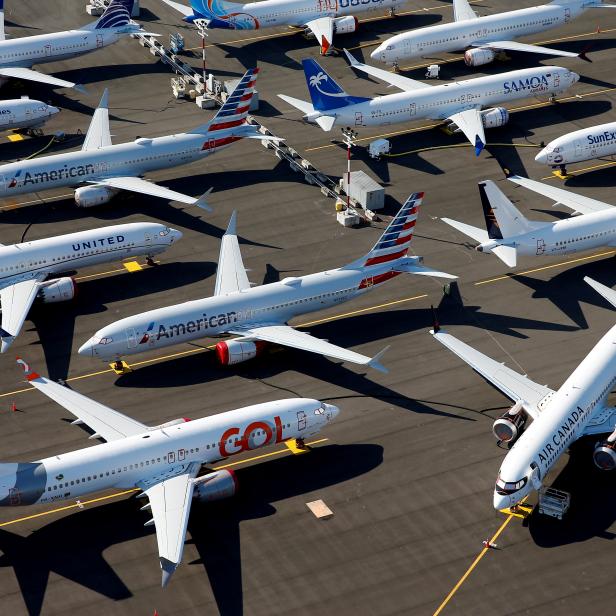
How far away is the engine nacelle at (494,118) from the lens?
118812 mm

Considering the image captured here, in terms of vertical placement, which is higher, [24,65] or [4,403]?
[24,65]

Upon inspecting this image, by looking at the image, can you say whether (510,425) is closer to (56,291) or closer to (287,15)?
(56,291)

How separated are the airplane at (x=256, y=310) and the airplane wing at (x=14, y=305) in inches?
232

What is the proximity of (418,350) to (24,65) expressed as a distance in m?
63.0

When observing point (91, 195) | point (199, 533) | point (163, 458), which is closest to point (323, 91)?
point (91, 195)

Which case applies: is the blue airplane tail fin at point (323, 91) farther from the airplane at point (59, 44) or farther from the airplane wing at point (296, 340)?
the airplane wing at point (296, 340)

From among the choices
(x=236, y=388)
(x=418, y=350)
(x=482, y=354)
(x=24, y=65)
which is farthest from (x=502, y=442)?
(x=24, y=65)

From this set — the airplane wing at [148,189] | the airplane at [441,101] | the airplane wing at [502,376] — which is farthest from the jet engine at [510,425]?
the airplane at [441,101]

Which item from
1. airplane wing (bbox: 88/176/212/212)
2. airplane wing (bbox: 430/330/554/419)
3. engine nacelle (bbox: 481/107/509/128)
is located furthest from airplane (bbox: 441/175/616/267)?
engine nacelle (bbox: 481/107/509/128)

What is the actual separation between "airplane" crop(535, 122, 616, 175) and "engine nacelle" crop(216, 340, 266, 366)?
39.2 m

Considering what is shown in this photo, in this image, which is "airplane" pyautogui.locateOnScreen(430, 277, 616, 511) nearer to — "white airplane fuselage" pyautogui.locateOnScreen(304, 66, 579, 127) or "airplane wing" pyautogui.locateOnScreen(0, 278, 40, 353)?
"airplane wing" pyautogui.locateOnScreen(0, 278, 40, 353)

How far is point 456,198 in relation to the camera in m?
109

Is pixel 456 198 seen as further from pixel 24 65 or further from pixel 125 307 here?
pixel 24 65

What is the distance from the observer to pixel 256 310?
88.1m
